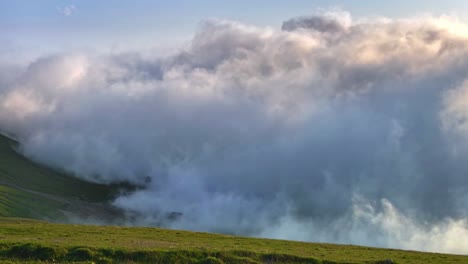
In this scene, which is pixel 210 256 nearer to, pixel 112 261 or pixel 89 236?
pixel 112 261

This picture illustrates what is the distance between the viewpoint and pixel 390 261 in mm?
57875

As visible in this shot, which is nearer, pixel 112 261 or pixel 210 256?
pixel 112 261

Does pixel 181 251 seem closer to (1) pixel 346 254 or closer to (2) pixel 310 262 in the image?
(2) pixel 310 262

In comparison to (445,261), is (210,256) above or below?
below

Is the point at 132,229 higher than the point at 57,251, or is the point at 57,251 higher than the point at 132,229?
the point at 132,229

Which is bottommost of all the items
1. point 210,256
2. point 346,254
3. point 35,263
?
point 35,263

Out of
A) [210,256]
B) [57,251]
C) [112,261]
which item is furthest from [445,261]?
[57,251]

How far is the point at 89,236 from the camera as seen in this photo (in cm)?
7206

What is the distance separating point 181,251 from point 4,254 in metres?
16.3

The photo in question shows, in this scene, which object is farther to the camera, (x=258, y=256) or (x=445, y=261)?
(x=445, y=261)

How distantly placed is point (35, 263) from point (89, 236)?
100ft

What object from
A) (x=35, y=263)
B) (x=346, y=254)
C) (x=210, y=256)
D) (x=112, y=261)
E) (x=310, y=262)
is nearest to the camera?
(x=35, y=263)

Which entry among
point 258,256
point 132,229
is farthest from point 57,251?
point 132,229

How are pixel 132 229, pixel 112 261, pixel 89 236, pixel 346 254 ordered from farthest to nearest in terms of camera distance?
pixel 132 229
pixel 89 236
pixel 346 254
pixel 112 261
